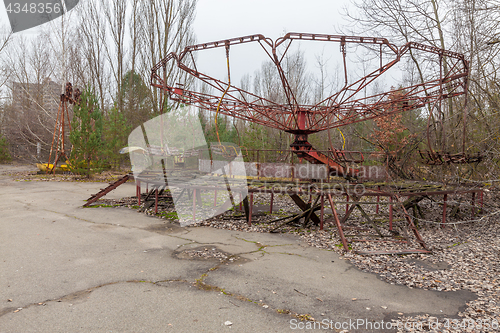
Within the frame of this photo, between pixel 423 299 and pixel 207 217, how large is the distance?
6041 millimetres

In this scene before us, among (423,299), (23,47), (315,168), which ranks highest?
(23,47)

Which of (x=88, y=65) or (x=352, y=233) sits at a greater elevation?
(x=88, y=65)

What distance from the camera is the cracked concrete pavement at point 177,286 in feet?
11.4

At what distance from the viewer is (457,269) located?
5.12 meters

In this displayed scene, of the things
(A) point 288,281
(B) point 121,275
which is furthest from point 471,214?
(B) point 121,275

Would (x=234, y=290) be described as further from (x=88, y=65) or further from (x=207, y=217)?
(x=88, y=65)

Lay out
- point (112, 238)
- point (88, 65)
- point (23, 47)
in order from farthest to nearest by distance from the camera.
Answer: point (23, 47) → point (88, 65) → point (112, 238)

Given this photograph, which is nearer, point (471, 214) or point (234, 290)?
point (234, 290)

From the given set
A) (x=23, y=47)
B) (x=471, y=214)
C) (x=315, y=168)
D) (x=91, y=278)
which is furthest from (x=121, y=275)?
(x=23, y=47)

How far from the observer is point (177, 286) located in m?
4.34

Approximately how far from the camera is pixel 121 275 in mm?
4684

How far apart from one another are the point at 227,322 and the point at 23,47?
34.7 meters

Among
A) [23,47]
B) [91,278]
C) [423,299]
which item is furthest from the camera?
[23,47]

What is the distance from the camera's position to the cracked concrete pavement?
347 centimetres
